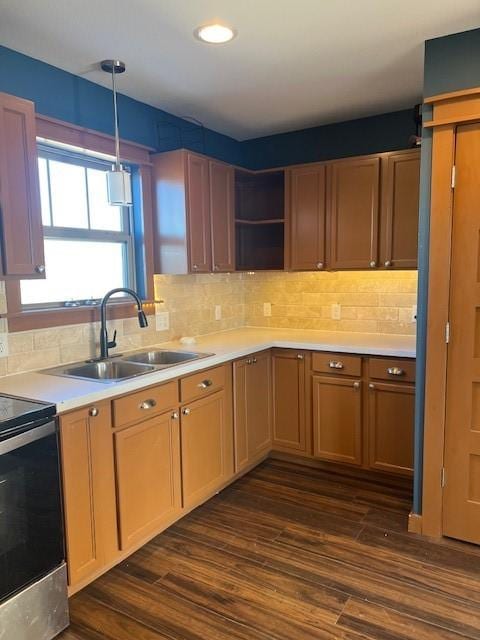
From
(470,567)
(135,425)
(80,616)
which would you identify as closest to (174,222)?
(135,425)

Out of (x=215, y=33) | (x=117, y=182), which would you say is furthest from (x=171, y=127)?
(x=215, y=33)

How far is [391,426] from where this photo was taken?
3.07 metres

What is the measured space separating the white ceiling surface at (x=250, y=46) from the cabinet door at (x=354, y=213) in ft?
1.45

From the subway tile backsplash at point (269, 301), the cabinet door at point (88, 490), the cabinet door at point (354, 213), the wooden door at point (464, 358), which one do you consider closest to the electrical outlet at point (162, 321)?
the subway tile backsplash at point (269, 301)

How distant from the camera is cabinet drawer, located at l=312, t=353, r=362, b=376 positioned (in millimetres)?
3146

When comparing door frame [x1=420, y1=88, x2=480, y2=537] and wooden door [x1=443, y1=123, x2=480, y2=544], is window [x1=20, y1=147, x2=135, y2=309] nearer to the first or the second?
door frame [x1=420, y1=88, x2=480, y2=537]

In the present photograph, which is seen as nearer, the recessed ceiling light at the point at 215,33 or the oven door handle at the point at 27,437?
the oven door handle at the point at 27,437

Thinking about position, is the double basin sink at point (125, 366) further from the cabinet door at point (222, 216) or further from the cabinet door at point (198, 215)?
the cabinet door at point (222, 216)

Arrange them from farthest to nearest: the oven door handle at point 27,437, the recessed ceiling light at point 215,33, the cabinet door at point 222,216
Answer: the cabinet door at point 222,216, the recessed ceiling light at point 215,33, the oven door handle at point 27,437

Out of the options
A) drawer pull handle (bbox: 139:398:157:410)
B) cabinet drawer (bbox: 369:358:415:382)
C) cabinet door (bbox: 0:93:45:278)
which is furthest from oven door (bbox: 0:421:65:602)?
cabinet drawer (bbox: 369:358:415:382)

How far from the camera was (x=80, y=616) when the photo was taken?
199cm

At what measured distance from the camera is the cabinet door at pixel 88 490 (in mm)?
1996

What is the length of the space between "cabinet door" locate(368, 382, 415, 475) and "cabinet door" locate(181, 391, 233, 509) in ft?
3.15

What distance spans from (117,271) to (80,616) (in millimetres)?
1938
